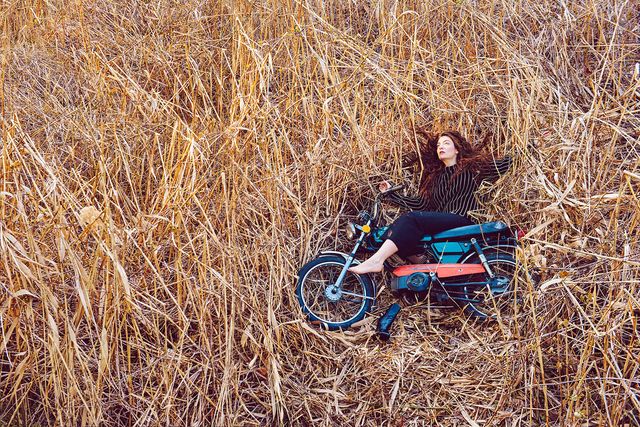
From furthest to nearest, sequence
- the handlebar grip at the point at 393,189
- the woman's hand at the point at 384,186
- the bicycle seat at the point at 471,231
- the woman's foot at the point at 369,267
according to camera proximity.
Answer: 1. the woman's hand at the point at 384,186
2. the handlebar grip at the point at 393,189
3. the bicycle seat at the point at 471,231
4. the woman's foot at the point at 369,267

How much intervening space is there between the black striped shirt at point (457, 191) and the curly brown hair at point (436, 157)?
3cm

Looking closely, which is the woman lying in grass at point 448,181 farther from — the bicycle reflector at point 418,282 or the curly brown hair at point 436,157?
the bicycle reflector at point 418,282

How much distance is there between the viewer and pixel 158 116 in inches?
171

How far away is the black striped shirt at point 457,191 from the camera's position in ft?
Result: 14.0

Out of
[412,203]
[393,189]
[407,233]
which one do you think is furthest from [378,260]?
[412,203]

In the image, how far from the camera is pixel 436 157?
445cm

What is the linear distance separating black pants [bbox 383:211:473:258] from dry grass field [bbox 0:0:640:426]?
0.29m

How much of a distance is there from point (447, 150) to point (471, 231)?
0.56 metres

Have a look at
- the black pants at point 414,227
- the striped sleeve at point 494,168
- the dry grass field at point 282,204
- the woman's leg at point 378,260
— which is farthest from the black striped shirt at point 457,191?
the woman's leg at point 378,260

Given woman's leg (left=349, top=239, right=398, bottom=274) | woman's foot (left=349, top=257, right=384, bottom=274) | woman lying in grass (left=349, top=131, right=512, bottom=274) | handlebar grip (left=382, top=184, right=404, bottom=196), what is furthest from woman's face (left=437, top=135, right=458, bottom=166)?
woman's foot (left=349, top=257, right=384, bottom=274)

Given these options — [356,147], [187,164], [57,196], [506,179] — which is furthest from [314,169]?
[57,196]

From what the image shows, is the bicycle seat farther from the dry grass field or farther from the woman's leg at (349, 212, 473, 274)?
the dry grass field

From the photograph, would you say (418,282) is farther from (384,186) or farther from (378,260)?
(384,186)

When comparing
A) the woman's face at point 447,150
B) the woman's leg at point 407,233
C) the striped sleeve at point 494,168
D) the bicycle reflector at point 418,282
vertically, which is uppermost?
the woman's face at point 447,150
